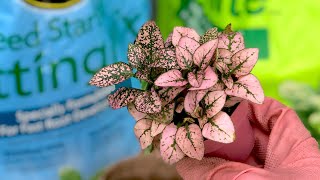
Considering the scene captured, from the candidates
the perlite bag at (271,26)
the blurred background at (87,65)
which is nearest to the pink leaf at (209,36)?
the blurred background at (87,65)

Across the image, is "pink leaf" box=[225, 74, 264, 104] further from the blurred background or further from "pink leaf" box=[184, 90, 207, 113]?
the blurred background

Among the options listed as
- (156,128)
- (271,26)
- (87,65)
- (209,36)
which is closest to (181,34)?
(209,36)

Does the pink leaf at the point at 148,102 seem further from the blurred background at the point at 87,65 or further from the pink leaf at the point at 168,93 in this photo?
the blurred background at the point at 87,65

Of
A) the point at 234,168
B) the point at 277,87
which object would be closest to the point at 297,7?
the point at 277,87

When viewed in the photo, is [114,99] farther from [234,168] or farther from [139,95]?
[234,168]

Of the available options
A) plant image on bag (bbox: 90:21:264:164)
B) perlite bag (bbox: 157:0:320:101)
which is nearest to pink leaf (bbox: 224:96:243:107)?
plant image on bag (bbox: 90:21:264:164)

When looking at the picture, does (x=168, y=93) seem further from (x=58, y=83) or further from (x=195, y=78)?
(x=58, y=83)
